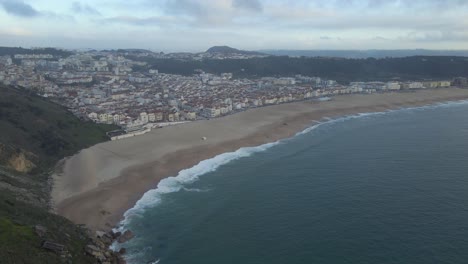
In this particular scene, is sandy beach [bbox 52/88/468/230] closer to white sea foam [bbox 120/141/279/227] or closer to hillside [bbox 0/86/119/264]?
white sea foam [bbox 120/141/279/227]

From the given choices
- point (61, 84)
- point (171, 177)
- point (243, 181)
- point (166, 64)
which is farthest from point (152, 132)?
point (166, 64)

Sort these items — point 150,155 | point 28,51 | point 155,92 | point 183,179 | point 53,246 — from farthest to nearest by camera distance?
point 28,51, point 155,92, point 150,155, point 183,179, point 53,246

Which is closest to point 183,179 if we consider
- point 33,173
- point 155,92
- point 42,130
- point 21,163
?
point 33,173

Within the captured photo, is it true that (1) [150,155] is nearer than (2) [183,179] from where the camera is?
No

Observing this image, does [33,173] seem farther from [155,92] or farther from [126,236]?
[155,92]

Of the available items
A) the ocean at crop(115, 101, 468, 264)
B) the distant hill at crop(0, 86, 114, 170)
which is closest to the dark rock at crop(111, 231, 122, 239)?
the ocean at crop(115, 101, 468, 264)

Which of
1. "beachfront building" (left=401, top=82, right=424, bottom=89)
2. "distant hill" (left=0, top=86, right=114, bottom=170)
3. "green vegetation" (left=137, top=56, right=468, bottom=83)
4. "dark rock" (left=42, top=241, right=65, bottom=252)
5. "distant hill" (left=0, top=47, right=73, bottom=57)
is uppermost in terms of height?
"distant hill" (left=0, top=47, right=73, bottom=57)
